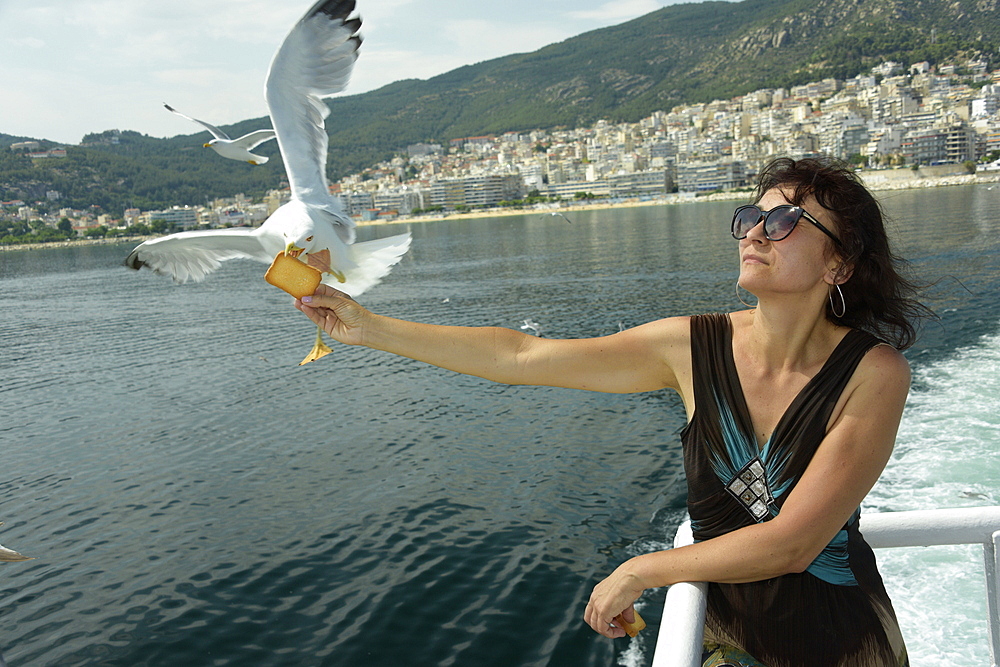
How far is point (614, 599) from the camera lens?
1.32 m

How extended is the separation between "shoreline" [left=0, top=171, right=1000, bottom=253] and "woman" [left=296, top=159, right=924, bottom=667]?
57492mm

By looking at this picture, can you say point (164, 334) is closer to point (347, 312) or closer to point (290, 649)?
point (290, 649)

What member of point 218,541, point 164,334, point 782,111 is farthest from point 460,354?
point 782,111

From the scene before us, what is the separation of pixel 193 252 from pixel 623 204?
9640cm

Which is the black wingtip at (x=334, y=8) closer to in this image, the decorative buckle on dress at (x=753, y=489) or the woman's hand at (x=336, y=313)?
the woman's hand at (x=336, y=313)

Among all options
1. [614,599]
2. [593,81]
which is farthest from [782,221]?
[593,81]

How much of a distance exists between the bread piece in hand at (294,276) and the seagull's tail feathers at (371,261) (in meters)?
1.43

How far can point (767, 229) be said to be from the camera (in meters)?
1.44

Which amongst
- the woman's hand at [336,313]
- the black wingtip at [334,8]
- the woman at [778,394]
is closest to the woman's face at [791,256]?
the woman at [778,394]

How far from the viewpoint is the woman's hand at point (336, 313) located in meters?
1.60

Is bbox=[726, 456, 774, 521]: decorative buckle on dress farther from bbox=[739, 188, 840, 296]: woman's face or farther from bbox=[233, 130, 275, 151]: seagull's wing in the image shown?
bbox=[233, 130, 275, 151]: seagull's wing

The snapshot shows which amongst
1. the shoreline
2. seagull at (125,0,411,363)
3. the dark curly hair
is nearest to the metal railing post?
the dark curly hair

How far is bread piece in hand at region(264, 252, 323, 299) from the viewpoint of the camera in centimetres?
165

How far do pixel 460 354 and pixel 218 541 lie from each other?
6.11 m
